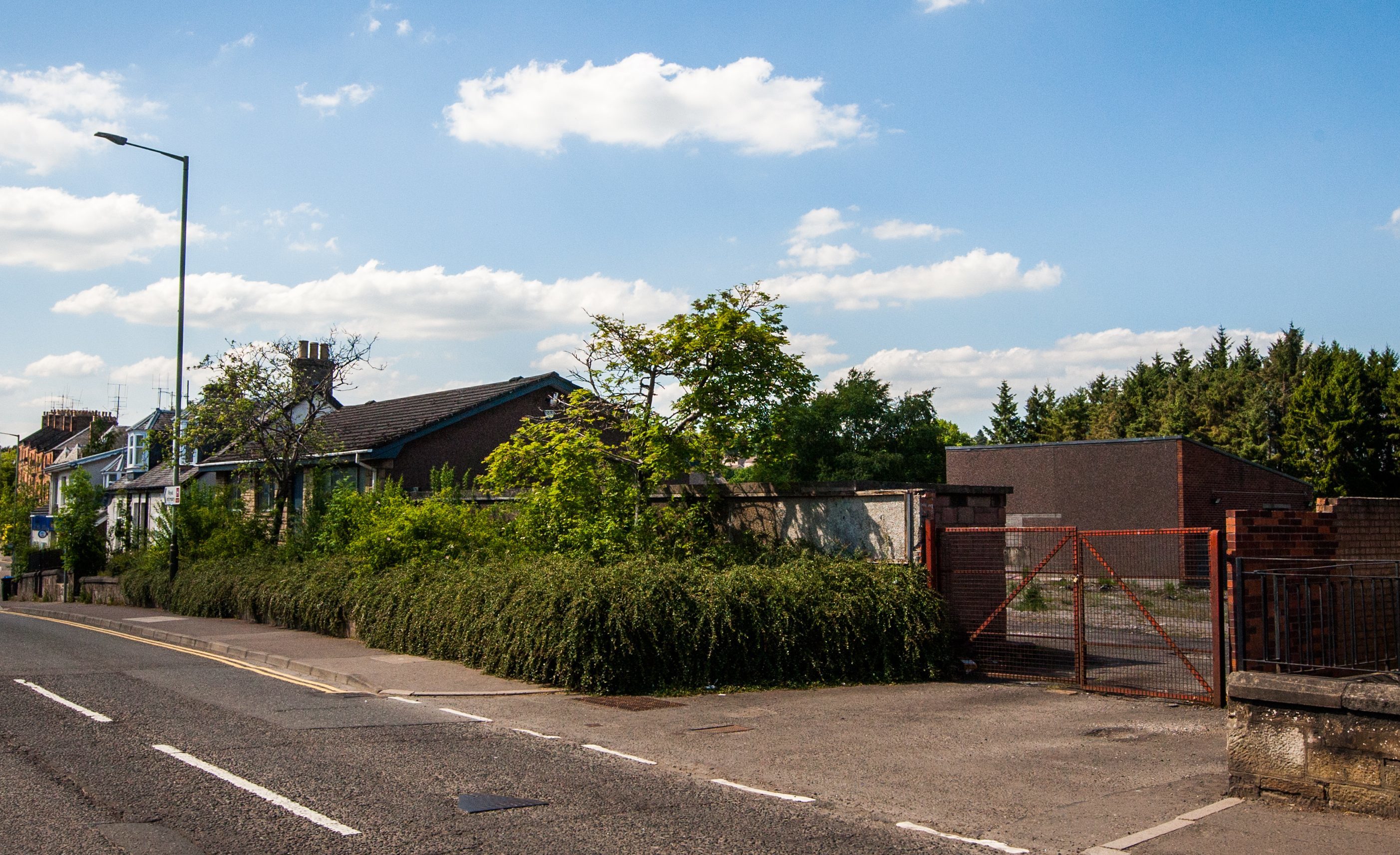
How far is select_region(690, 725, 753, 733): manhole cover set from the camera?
986cm

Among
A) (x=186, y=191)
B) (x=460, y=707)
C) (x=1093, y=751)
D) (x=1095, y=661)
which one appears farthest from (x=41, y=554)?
(x=1093, y=751)

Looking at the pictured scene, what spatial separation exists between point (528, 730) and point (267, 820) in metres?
3.67

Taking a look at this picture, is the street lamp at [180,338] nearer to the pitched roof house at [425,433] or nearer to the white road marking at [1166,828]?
the pitched roof house at [425,433]

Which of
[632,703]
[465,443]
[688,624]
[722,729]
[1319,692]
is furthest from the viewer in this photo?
[465,443]

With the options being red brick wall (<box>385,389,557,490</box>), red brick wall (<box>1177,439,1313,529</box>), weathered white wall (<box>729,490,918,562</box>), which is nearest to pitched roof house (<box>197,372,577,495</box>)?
red brick wall (<box>385,389,557,490</box>)

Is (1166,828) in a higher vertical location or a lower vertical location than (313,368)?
lower

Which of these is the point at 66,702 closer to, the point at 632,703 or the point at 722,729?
the point at 632,703

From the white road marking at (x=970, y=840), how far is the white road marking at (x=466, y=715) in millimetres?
5064

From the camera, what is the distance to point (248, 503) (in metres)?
33.0

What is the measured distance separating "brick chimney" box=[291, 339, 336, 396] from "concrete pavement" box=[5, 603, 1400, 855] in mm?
13712

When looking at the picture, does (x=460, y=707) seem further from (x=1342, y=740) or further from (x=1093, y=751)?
(x=1342, y=740)

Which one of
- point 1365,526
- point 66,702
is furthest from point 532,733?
point 1365,526

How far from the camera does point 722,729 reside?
10.0m

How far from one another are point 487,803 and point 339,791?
3.53ft
